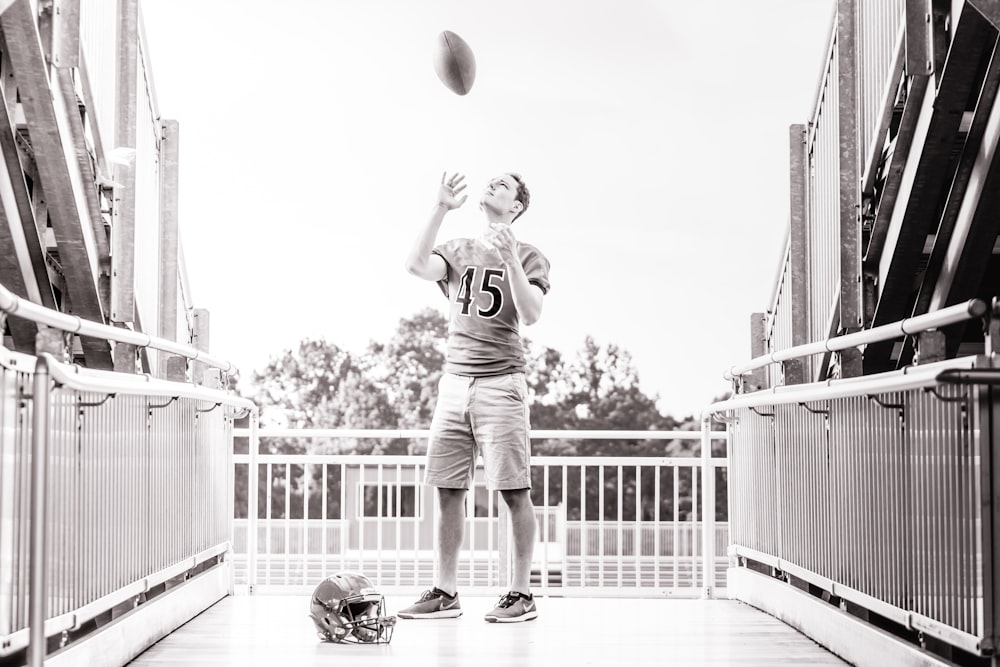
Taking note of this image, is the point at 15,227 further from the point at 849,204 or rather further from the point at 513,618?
the point at 849,204

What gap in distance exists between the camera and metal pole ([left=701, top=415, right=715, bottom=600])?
17.5 feet

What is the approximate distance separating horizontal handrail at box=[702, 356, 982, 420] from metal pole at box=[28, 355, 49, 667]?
76.2 inches

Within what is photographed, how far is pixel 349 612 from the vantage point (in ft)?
12.3

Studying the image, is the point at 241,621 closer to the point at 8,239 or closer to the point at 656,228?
the point at 8,239

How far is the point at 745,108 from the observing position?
39.7 meters

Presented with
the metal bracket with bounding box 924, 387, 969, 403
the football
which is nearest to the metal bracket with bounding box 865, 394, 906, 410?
the metal bracket with bounding box 924, 387, 969, 403

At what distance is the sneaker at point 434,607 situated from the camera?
13.7 feet

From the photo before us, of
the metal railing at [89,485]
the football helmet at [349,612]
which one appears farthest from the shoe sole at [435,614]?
the metal railing at [89,485]

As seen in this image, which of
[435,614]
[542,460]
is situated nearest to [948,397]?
[435,614]

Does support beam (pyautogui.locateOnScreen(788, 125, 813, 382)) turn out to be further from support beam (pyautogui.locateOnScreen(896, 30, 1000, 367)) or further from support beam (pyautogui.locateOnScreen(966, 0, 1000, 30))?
support beam (pyautogui.locateOnScreen(966, 0, 1000, 30))

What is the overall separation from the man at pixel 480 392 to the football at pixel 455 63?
34.5 inches

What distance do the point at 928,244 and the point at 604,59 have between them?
3927cm

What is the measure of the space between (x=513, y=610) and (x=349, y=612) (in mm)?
689

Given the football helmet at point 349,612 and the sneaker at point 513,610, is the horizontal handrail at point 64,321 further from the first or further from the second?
the sneaker at point 513,610
